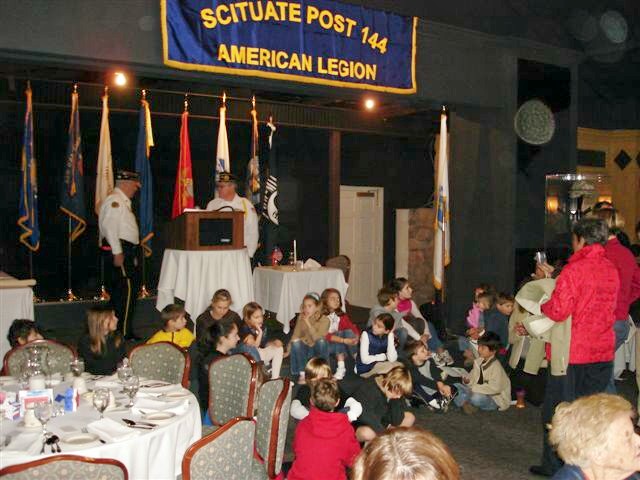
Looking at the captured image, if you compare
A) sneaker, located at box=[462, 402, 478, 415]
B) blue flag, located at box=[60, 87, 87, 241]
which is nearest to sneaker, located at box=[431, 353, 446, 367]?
sneaker, located at box=[462, 402, 478, 415]

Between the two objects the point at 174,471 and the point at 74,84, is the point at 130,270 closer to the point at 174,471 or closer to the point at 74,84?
the point at 74,84

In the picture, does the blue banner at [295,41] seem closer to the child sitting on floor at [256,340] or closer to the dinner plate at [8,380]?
the child sitting on floor at [256,340]

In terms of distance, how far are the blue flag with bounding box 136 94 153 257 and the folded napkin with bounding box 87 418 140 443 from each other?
224 inches

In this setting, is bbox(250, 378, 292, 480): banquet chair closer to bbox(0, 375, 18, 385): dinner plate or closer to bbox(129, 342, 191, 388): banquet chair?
bbox(129, 342, 191, 388): banquet chair

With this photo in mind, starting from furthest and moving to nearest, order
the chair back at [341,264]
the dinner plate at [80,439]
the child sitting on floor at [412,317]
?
the chair back at [341,264], the child sitting on floor at [412,317], the dinner plate at [80,439]

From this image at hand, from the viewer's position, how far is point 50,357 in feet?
14.9

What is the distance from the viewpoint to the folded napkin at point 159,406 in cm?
360

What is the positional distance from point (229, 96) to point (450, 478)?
911 cm

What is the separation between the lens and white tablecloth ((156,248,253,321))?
7340 mm

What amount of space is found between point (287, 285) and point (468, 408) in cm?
274

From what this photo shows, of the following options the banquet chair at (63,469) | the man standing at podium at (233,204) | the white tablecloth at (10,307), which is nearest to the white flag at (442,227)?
the man standing at podium at (233,204)

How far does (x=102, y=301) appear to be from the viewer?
922 cm

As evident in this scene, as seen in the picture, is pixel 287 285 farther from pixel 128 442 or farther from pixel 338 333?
pixel 128 442

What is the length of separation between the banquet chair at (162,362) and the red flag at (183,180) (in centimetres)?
474
